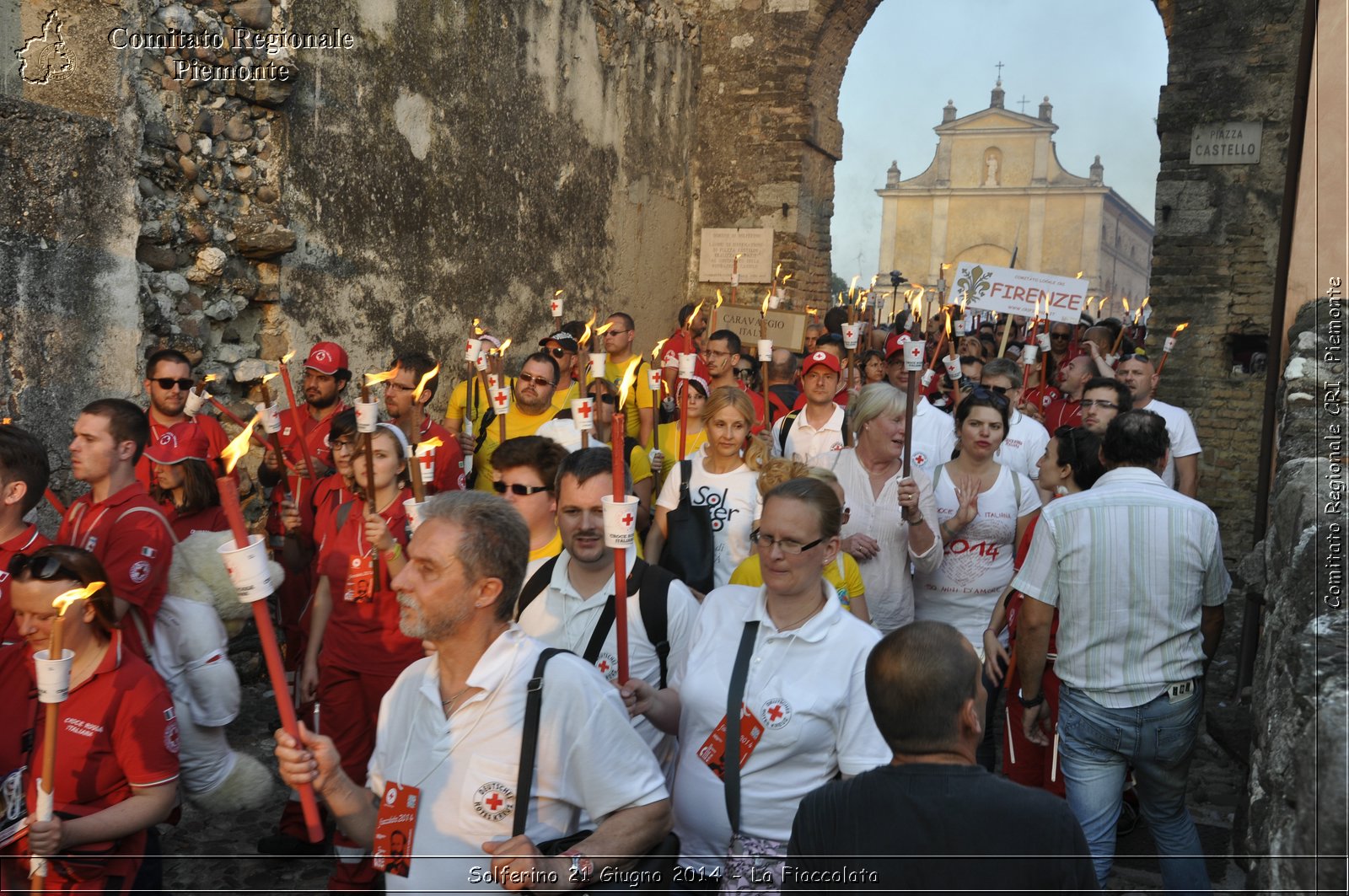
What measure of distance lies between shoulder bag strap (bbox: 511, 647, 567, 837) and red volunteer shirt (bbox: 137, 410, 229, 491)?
11.2ft

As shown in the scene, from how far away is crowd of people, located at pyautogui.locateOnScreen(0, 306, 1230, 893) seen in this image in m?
2.42

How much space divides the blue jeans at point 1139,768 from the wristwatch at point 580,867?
2.03 metres

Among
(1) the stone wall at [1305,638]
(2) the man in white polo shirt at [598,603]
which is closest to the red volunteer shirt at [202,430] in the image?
(2) the man in white polo shirt at [598,603]

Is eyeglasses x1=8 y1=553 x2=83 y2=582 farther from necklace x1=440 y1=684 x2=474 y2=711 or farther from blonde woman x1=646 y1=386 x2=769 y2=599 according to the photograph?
blonde woman x1=646 y1=386 x2=769 y2=599

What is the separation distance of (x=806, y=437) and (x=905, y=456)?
1591 millimetres

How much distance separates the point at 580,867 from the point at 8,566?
2.49 metres

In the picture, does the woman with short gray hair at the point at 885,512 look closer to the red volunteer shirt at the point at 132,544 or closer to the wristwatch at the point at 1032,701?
the wristwatch at the point at 1032,701

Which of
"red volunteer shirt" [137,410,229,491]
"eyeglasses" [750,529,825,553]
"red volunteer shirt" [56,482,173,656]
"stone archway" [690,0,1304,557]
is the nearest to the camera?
"eyeglasses" [750,529,825,553]

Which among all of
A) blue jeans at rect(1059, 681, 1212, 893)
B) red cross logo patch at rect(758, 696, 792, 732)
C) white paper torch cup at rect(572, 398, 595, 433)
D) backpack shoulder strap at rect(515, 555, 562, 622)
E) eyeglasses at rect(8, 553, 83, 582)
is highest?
white paper torch cup at rect(572, 398, 595, 433)

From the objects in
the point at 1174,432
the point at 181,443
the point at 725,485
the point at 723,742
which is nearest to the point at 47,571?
the point at 723,742

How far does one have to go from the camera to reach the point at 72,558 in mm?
3176

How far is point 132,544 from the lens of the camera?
13.0ft

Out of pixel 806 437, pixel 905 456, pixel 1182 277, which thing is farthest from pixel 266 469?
pixel 1182 277

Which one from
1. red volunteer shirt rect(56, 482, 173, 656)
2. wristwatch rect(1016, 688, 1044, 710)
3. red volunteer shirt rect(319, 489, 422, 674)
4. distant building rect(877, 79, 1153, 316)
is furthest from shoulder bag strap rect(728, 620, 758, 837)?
distant building rect(877, 79, 1153, 316)
